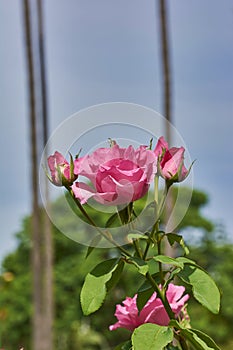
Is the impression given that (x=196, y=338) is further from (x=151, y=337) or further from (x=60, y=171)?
(x=60, y=171)

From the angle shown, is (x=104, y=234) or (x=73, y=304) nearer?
(x=104, y=234)

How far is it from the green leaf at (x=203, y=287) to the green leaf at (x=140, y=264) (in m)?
0.04

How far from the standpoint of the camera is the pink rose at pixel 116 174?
28.3 inches

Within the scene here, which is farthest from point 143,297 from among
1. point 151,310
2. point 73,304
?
point 73,304

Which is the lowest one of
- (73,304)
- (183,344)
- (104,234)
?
(73,304)

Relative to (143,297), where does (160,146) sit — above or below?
above

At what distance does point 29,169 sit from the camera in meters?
8.76

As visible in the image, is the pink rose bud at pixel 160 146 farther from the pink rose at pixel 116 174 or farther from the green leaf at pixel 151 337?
the green leaf at pixel 151 337

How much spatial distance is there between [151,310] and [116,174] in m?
0.14

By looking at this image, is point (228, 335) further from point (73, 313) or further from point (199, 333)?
point (199, 333)

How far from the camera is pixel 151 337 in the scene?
68cm

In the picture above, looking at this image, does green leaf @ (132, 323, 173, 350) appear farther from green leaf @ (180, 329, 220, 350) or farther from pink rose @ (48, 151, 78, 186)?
pink rose @ (48, 151, 78, 186)

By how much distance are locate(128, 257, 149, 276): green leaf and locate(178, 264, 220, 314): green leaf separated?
0.13 ft

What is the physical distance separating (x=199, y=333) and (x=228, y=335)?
50.1 ft
